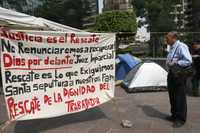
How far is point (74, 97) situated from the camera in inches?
290

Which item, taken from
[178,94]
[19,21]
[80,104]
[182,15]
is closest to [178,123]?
[178,94]

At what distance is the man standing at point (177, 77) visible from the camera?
7426mm

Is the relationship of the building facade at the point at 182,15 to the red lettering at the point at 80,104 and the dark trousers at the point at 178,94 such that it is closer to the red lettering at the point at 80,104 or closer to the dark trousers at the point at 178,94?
the dark trousers at the point at 178,94

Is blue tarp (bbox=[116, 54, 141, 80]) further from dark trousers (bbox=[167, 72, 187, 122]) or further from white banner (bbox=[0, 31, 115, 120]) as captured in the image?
dark trousers (bbox=[167, 72, 187, 122])

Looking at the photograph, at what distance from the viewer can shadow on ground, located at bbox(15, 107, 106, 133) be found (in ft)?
24.5

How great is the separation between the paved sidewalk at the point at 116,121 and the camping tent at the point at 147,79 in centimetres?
142

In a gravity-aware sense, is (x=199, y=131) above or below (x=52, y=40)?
below

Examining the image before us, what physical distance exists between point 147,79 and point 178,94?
3.94 metres

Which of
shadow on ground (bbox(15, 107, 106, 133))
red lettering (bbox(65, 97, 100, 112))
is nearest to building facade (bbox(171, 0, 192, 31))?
shadow on ground (bbox(15, 107, 106, 133))

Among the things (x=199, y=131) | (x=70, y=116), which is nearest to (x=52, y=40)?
(x=70, y=116)

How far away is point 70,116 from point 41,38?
2258mm

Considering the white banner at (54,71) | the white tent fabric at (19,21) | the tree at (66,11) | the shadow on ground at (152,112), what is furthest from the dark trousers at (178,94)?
the tree at (66,11)

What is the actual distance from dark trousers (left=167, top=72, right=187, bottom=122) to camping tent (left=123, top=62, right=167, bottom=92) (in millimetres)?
3768

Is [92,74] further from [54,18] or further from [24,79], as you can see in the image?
[54,18]
